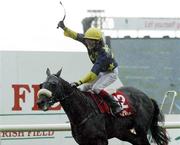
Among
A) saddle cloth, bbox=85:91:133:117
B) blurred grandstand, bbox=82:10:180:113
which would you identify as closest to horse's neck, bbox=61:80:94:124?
saddle cloth, bbox=85:91:133:117

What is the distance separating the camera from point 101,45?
8.70m

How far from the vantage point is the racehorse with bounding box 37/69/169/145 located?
8.05 meters

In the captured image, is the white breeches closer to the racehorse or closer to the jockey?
the jockey

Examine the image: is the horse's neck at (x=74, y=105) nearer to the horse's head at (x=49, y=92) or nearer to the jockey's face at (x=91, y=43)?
the horse's head at (x=49, y=92)

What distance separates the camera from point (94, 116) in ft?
27.7

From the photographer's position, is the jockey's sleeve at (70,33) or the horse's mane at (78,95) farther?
the jockey's sleeve at (70,33)

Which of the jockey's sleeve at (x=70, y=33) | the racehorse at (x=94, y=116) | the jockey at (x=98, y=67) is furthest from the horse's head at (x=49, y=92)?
the jockey's sleeve at (x=70, y=33)

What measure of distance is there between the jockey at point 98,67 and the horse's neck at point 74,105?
0.48 feet

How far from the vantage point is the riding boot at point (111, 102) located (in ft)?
28.8

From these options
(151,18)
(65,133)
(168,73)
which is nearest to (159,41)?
(168,73)

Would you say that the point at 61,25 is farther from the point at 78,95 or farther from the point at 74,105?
the point at 74,105

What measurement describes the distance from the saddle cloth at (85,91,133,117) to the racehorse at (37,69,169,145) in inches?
2.3

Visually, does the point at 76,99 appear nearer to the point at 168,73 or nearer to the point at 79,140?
the point at 79,140

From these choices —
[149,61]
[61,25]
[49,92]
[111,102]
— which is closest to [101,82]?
[111,102]
